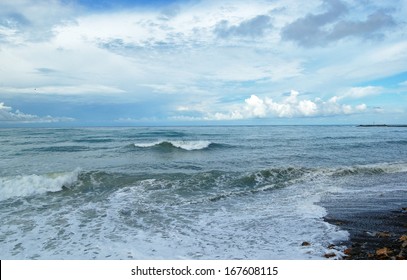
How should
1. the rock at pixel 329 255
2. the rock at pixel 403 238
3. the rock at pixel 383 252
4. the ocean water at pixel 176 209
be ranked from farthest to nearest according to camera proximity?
1. the ocean water at pixel 176 209
2. the rock at pixel 403 238
3. the rock at pixel 329 255
4. the rock at pixel 383 252

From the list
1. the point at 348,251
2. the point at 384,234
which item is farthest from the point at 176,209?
the point at 384,234

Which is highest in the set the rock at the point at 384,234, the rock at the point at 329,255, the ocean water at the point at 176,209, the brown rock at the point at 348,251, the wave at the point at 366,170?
the wave at the point at 366,170

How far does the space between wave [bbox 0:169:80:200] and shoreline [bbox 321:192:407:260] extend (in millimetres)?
10819

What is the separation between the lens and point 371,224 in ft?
25.1

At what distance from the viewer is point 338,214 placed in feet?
28.6

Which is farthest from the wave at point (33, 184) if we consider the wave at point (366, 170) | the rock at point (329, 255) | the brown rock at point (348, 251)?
the wave at point (366, 170)

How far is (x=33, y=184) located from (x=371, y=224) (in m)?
12.9

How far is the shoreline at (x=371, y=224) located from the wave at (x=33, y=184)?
10819 millimetres

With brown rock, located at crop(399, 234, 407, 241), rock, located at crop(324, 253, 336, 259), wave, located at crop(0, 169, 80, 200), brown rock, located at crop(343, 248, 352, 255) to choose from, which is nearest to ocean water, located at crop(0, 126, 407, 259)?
wave, located at crop(0, 169, 80, 200)

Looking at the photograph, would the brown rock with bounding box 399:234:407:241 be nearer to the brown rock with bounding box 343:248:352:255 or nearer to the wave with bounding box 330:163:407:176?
the brown rock with bounding box 343:248:352:255

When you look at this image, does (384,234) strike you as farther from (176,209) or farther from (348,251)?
(176,209)

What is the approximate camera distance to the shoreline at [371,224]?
228 inches

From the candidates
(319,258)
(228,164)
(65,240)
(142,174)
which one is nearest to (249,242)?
(319,258)

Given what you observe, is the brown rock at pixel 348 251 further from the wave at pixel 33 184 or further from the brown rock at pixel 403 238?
the wave at pixel 33 184
